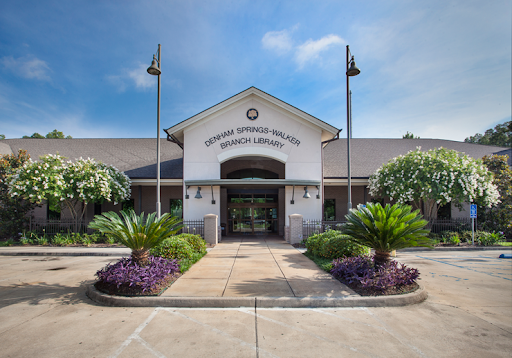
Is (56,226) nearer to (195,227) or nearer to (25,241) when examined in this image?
(25,241)

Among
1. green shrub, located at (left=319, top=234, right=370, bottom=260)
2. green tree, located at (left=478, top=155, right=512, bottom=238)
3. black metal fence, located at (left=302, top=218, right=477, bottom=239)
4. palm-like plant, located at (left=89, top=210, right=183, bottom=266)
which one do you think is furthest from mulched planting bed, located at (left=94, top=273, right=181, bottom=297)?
green tree, located at (left=478, top=155, right=512, bottom=238)

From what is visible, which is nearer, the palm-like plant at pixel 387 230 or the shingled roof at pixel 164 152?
the palm-like plant at pixel 387 230

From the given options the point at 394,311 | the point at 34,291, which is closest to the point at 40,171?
the point at 34,291

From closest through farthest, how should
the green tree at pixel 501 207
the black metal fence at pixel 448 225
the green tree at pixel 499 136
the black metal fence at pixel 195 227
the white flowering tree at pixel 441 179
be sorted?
the white flowering tree at pixel 441 179
the black metal fence at pixel 195 227
the black metal fence at pixel 448 225
the green tree at pixel 501 207
the green tree at pixel 499 136

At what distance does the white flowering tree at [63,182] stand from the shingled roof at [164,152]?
9.75 ft

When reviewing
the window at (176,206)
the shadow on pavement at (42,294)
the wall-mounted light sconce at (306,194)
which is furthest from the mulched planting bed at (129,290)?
the window at (176,206)

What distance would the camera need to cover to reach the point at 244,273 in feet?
28.2

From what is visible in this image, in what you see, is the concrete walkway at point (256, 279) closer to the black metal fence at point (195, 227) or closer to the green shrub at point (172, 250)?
the green shrub at point (172, 250)

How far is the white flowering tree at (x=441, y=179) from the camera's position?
1489cm

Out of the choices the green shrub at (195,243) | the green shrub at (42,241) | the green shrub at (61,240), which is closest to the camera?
the green shrub at (195,243)

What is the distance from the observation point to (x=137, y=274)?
683 centimetres

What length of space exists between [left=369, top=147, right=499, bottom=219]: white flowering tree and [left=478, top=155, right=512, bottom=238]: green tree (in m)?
2.40

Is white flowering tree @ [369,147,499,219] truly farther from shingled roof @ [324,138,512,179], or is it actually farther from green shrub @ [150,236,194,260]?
green shrub @ [150,236,194,260]

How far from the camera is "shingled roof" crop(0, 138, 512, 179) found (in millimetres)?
20266
